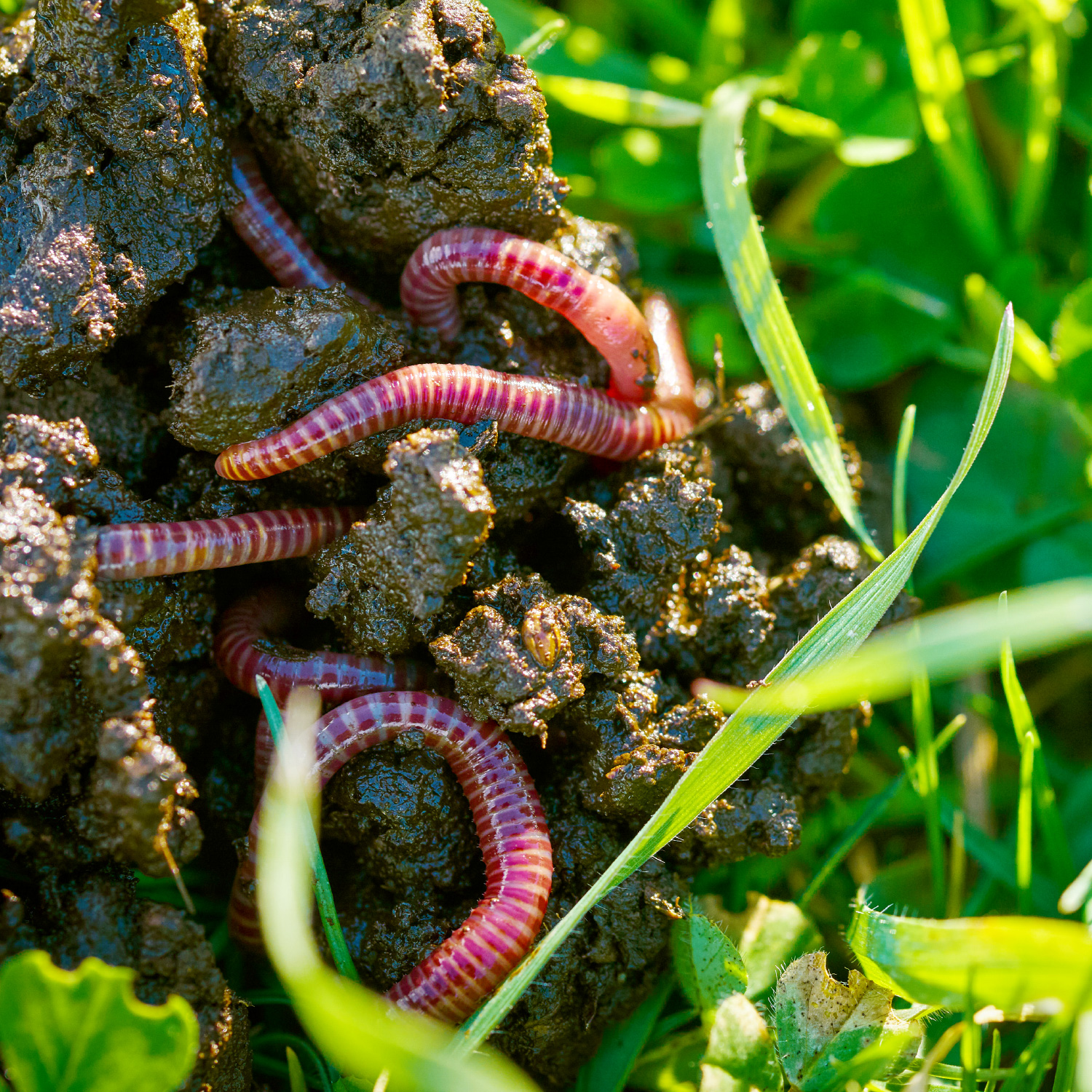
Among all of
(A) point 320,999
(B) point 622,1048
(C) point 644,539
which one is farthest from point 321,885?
(C) point 644,539

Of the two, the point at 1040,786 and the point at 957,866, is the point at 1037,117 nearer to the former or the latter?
the point at 1040,786

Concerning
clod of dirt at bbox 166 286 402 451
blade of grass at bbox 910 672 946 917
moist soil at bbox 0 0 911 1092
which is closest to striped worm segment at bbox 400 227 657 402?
moist soil at bbox 0 0 911 1092

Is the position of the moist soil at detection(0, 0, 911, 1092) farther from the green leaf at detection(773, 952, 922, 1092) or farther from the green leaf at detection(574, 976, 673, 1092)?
the green leaf at detection(773, 952, 922, 1092)

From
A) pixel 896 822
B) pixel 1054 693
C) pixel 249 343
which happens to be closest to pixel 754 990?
pixel 896 822

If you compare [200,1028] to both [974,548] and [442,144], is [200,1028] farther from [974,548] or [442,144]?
[974,548]

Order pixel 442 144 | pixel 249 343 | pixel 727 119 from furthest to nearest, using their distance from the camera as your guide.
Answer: pixel 727 119
pixel 442 144
pixel 249 343

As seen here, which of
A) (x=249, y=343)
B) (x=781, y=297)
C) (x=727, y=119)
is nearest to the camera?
(x=249, y=343)
